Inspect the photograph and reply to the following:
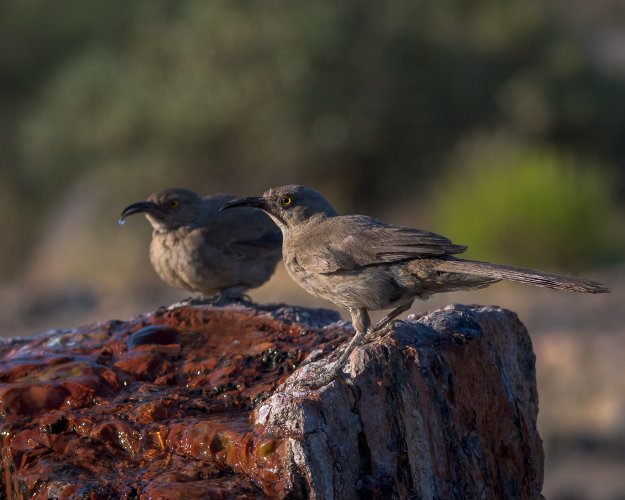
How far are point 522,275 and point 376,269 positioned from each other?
83 cm

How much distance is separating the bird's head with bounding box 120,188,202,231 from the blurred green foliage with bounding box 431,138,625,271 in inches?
355

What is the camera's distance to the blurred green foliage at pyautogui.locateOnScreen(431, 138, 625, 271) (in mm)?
16562

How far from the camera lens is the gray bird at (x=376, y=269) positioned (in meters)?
4.92

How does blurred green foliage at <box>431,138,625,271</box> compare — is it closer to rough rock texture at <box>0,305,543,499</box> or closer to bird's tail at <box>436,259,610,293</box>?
rough rock texture at <box>0,305,543,499</box>

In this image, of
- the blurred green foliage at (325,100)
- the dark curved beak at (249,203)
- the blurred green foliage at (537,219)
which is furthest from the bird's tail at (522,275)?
the blurred green foliage at (325,100)

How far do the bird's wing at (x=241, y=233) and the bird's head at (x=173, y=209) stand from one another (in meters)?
0.13

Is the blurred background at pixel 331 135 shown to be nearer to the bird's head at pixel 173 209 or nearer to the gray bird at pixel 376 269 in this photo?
the bird's head at pixel 173 209

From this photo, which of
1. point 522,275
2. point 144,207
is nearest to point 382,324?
point 522,275

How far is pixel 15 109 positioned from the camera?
28.7 metres

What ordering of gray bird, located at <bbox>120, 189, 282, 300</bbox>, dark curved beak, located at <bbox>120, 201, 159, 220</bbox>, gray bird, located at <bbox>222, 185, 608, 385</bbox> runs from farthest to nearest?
dark curved beak, located at <bbox>120, 201, 159, 220</bbox> < gray bird, located at <bbox>120, 189, 282, 300</bbox> < gray bird, located at <bbox>222, 185, 608, 385</bbox>

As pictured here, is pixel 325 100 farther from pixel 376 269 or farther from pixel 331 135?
pixel 376 269

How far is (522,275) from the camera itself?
4691mm

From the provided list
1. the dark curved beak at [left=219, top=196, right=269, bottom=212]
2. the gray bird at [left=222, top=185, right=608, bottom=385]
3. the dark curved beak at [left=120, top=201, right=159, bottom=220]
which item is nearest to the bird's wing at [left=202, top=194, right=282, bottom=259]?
the dark curved beak at [left=120, top=201, right=159, bottom=220]

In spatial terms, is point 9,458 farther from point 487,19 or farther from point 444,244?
point 487,19
